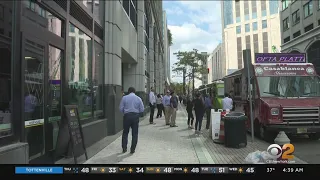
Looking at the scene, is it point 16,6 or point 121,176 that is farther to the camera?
point 16,6

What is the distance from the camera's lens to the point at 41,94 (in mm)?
5953

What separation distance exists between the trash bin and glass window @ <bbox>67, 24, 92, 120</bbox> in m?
3.78

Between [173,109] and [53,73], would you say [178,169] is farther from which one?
[173,109]

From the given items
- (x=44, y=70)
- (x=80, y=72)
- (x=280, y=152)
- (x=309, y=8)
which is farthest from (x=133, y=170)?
(x=80, y=72)

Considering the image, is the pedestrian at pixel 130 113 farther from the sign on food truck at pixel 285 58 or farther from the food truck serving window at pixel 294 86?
the food truck serving window at pixel 294 86

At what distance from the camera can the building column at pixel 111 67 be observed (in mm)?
10664

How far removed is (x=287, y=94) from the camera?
8.05 metres

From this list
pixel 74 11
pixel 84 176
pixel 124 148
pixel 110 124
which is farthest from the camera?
Result: pixel 110 124

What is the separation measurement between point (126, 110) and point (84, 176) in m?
5.12

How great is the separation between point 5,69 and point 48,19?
6.77 feet

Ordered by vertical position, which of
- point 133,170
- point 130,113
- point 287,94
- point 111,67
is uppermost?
point 111,67

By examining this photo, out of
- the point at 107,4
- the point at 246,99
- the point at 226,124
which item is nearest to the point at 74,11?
the point at 107,4

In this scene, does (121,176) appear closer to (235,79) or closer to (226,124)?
(226,124)

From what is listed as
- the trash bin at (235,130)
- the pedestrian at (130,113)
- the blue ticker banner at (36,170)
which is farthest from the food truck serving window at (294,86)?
the blue ticker banner at (36,170)
